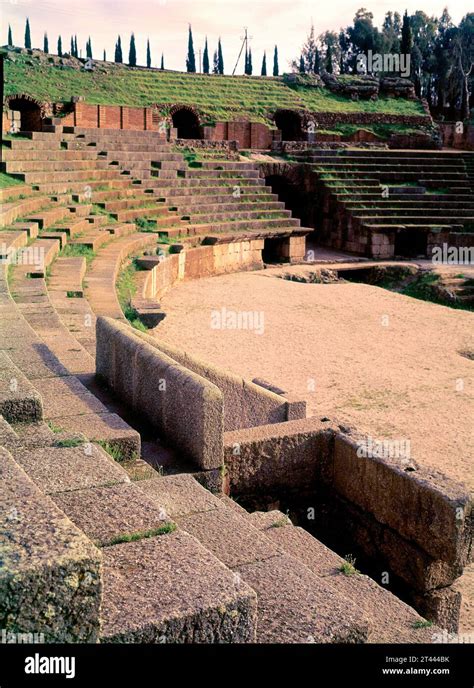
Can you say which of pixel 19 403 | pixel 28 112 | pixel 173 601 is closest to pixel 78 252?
pixel 19 403

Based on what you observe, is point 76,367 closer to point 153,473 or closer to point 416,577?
point 153,473

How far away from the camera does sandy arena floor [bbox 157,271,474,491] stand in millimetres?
8789

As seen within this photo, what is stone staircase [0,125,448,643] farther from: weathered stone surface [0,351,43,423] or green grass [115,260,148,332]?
green grass [115,260,148,332]

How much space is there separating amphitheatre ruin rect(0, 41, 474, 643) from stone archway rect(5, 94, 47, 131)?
124 millimetres

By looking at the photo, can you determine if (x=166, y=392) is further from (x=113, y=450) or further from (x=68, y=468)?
(x=68, y=468)

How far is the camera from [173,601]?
2707mm

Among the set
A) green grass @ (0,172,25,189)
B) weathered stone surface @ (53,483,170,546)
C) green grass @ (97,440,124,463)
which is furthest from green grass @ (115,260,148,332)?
weathered stone surface @ (53,483,170,546)

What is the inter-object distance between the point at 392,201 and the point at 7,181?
1263 centimetres

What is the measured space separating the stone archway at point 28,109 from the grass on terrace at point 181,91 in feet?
1.02

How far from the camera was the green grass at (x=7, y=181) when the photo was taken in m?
14.7

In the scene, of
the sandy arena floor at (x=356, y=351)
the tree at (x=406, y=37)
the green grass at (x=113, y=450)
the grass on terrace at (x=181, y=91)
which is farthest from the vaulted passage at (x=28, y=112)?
the green grass at (x=113, y=450)

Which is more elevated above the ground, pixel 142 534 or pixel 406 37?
pixel 406 37

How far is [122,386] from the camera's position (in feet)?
20.1

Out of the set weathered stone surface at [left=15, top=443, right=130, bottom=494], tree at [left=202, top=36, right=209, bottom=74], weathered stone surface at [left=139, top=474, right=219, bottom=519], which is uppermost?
tree at [left=202, top=36, right=209, bottom=74]
